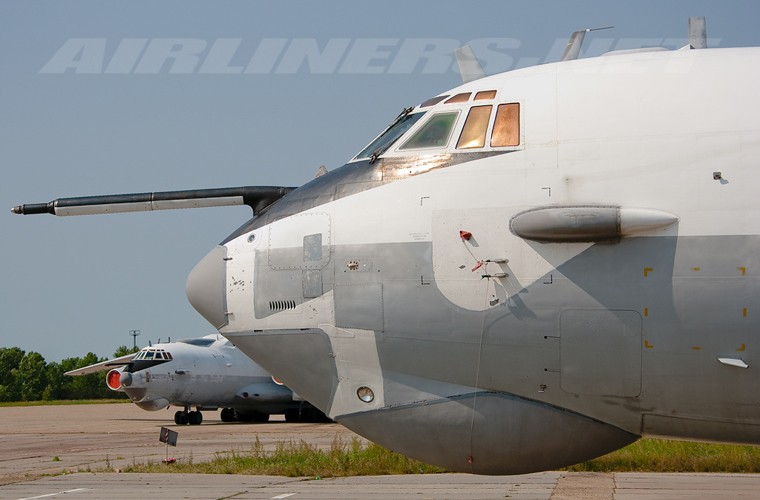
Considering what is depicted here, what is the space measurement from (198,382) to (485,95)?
30752mm

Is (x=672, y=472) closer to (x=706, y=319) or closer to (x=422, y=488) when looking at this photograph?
(x=422, y=488)

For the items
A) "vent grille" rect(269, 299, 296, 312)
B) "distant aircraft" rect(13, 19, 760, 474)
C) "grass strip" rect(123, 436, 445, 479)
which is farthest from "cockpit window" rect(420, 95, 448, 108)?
"grass strip" rect(123, 436, 445, 479)

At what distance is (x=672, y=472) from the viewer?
15094mm

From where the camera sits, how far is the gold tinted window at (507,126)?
7117mm

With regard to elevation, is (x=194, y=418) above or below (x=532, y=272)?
below

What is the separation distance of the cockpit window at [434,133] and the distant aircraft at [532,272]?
2 cm

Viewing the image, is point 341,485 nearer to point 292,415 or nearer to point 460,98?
point 460,98

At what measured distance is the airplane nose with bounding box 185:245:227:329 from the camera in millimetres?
7500

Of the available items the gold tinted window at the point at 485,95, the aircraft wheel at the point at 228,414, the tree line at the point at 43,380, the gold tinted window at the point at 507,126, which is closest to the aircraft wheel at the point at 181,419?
the aircraft wheel at the point at 228,414

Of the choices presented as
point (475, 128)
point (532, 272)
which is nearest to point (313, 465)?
point (475, 128)

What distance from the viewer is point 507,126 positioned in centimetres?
718

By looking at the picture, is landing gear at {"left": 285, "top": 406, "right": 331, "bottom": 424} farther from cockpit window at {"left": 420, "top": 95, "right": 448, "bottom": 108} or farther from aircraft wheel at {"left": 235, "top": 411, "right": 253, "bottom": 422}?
cockpit window at {"left": 420, "top": 95, "right": 448, "bottom": 108}

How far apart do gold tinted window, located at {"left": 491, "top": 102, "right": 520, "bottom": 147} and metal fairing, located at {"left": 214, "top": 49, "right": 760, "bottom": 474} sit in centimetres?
10

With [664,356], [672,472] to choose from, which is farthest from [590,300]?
[672,472]
